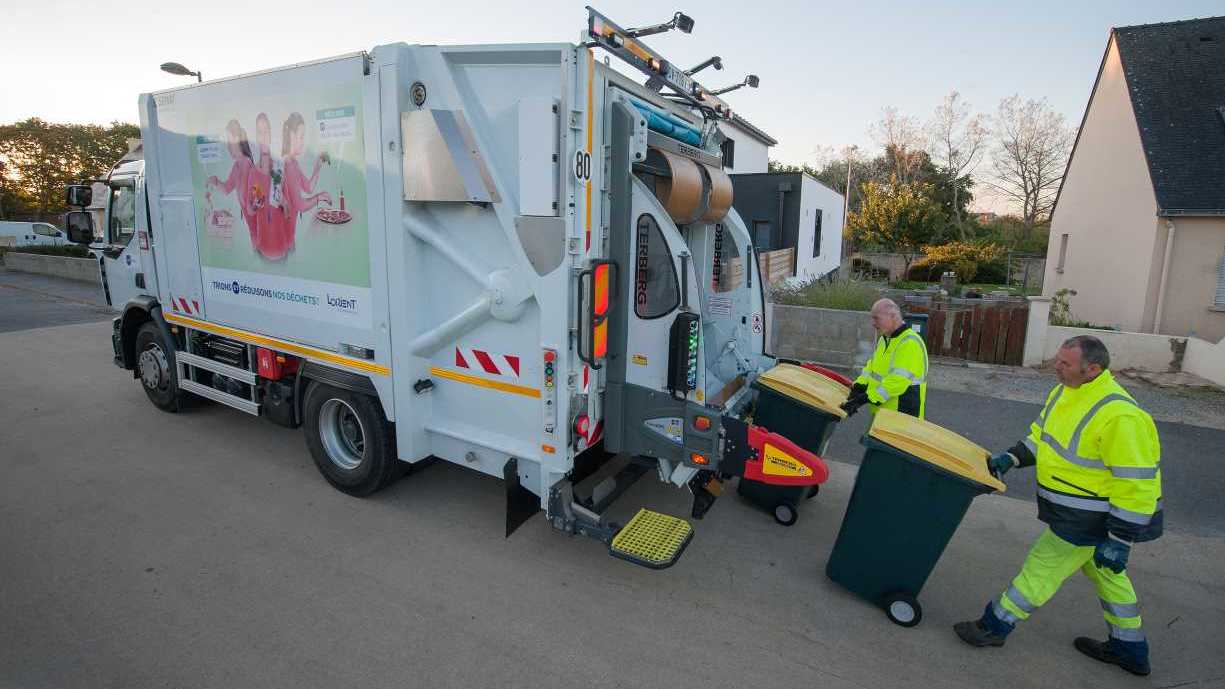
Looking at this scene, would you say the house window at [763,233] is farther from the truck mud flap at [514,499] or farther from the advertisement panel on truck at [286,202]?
the truck mud flap at [514,499]

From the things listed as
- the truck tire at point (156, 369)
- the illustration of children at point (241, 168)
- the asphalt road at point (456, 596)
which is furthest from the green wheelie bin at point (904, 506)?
the truck tire at point (156, 369)

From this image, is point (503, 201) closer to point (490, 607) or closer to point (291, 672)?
point (490, 607)

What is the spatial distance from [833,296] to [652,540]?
22.6ft

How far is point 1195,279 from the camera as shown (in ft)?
39.8

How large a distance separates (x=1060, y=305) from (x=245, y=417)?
13.8 meters

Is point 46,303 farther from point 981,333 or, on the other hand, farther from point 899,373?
point 981,333

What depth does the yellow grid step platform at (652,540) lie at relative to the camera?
345 cm

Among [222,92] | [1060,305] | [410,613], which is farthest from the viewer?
[1060,305]

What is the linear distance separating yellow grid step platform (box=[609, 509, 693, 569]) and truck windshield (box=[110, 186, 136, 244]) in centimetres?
583

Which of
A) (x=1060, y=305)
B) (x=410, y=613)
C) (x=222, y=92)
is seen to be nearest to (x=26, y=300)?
(x=222, y=92)

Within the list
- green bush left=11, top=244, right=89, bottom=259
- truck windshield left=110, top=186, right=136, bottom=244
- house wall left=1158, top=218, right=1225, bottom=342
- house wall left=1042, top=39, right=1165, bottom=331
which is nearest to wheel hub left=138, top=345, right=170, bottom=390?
truck windshield left=110, top=186, right=136, bottom=244

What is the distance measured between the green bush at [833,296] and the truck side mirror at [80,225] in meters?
8.68

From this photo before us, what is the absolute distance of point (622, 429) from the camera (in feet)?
12.6

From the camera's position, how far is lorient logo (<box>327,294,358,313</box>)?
4.31 m
